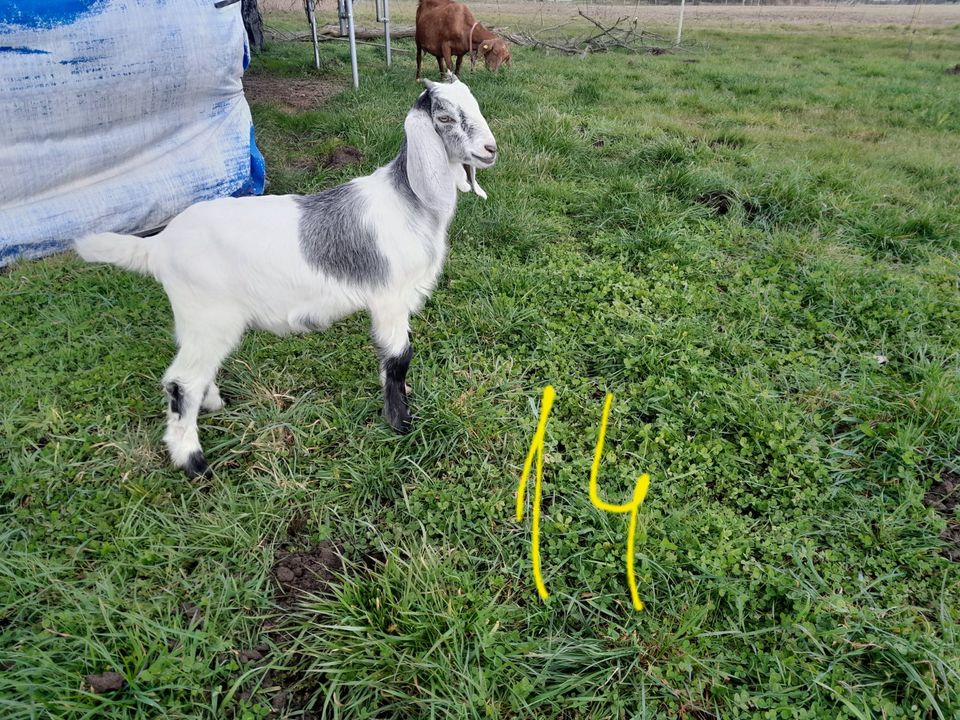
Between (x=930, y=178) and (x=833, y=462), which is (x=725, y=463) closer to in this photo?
(x=833, y=462)

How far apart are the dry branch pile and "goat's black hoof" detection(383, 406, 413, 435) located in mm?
9959

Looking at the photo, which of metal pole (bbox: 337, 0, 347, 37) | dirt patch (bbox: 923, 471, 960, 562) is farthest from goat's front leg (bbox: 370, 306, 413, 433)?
metal pole (bbox: 337, 0, 347, 37)

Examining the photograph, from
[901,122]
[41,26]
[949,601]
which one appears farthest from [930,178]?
[41,26]

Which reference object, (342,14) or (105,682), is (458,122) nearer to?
(105,682)

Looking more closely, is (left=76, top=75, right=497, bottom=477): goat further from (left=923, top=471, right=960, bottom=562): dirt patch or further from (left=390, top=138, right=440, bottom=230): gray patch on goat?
(left=923, top=471, right=960, bottom=562): dirt patch

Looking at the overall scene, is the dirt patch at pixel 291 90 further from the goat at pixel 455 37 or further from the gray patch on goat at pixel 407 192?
the gray patch on goat at pixel 407 192

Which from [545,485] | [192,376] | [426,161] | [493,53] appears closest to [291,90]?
[493,53]

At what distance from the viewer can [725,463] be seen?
2408mm

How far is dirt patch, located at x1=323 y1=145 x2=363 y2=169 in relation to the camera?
4898 mm

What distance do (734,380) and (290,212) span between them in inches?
83.2

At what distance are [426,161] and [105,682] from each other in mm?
1927

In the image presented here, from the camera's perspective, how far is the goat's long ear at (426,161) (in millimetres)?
2246

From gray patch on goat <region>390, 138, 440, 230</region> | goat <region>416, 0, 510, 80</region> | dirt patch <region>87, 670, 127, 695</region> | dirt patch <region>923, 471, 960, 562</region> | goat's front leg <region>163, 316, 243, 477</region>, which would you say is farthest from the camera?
goat <region>416, 0, 510, 80</region>

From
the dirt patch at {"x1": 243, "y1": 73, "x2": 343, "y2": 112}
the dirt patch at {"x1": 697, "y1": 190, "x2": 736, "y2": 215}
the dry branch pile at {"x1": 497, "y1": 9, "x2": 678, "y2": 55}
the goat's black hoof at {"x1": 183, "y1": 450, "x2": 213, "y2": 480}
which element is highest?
the dry branch pile at {"x1": 497, "y1": 9, "x2": 678, "y2": 55}
